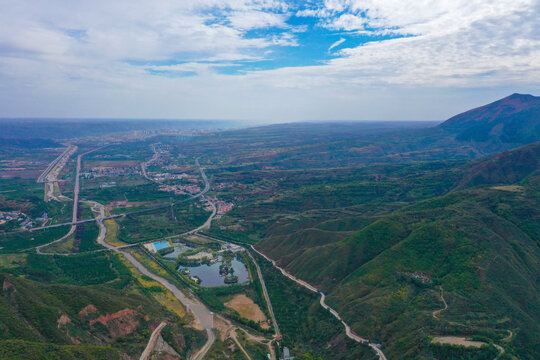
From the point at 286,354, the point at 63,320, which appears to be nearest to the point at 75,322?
the point at 63,320

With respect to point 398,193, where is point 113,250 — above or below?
below

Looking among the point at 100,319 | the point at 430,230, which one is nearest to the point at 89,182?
the point at 100,319

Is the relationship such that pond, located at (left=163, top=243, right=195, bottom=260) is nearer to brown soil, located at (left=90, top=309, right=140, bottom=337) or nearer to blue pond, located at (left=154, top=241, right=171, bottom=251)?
blue pond, located at (left=154, top=241, right=171, bottom=251)

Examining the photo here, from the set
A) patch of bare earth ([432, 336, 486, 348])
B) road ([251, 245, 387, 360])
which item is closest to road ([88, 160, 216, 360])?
road ([251, 245, 387, 360])

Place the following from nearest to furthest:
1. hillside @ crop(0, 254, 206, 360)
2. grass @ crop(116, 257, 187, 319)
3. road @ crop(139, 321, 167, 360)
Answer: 1. hillside @ crop(0, 254, 206, 360)
2. road @ crop(139, 321, 167, 360)
3. grass @ crop(116, 257, 187, 319)

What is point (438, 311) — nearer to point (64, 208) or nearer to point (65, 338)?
point (65, 338)

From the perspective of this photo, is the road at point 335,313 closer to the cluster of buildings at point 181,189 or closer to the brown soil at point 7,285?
the brown soil at point 7,285
